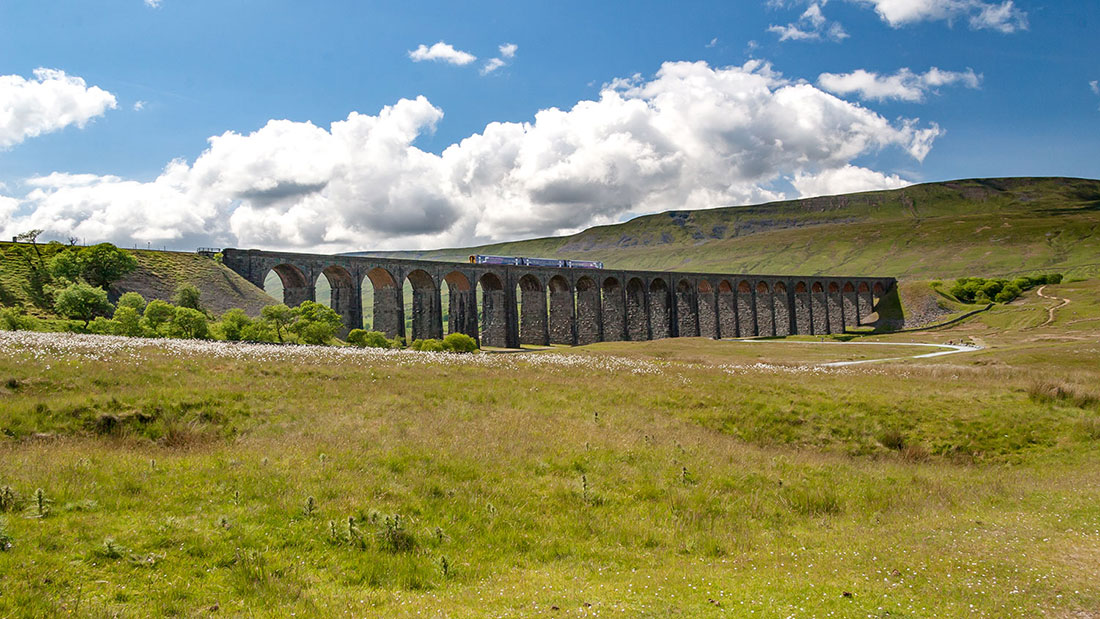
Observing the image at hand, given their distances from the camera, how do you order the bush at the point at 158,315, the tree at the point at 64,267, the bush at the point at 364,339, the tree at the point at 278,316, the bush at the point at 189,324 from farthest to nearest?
the bush at the point at 364,339, the tree at the point at 64,267, the tree at the point at 278,316, the bush at the point at 158,315, the bush at the point at 189,324

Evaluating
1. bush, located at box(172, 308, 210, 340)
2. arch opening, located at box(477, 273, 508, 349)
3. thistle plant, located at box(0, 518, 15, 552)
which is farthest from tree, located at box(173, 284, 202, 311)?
thistle plant, located at box(0, 518, 15, 552)

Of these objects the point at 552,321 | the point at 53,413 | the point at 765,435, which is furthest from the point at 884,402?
the point at 552,321

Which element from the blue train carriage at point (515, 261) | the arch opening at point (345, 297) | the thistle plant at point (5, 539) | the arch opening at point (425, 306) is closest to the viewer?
the thistle plant at point (5, 539)

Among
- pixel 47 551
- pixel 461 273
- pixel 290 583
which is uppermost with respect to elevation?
pixel 461 273

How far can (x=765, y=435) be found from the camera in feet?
62.1

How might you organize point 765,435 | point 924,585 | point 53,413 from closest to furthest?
1. point 924,585
2. point 53,413
3. point 765,435

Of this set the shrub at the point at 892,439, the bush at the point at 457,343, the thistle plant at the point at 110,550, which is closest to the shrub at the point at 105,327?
the bush at the point at 457,343

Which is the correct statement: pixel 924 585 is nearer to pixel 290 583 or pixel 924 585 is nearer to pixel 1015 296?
pixel 290 583

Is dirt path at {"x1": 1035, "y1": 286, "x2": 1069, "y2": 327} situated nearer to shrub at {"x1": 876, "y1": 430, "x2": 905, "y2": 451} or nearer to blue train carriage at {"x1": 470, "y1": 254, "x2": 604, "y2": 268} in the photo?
blue train carriage at {"x1": 470, "y1": 254, "x2": 604, "y2": 268}

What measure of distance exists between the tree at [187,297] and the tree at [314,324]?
8.66m

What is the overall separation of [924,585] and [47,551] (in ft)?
36.6

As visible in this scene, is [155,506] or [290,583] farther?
[155,506]

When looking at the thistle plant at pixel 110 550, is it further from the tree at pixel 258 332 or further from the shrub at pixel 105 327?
the shrub at pixel 105 327

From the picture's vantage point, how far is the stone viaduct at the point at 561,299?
2372 inches
